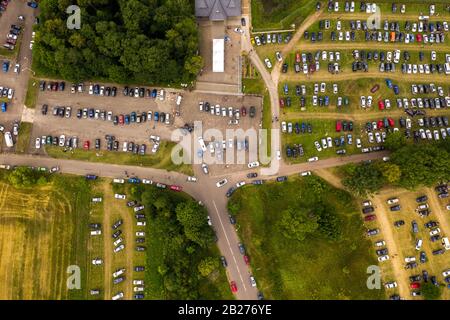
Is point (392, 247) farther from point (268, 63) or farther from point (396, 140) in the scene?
point (268, 63)

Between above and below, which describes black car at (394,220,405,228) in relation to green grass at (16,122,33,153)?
below

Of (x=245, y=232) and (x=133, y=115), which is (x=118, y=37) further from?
(x=245, y=232)

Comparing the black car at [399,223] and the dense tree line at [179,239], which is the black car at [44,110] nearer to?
the dense tree line at [179,239]

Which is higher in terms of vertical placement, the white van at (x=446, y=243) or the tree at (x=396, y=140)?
the tree at (x=396, y=140)

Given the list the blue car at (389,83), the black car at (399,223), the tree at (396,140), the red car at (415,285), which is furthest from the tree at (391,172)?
the red car at (415,285)

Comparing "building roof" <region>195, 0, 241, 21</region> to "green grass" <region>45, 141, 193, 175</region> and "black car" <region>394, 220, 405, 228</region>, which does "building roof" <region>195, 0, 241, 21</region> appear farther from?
"black car" <region>394, 220, 405, 228</region>

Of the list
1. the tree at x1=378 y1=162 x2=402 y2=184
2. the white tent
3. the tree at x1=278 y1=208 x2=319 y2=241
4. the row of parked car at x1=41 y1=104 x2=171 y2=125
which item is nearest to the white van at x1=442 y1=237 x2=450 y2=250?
the tree at x1=378 y1=162 x2=402 y2=184

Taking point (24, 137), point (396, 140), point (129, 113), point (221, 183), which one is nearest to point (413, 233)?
point (396, 140)
